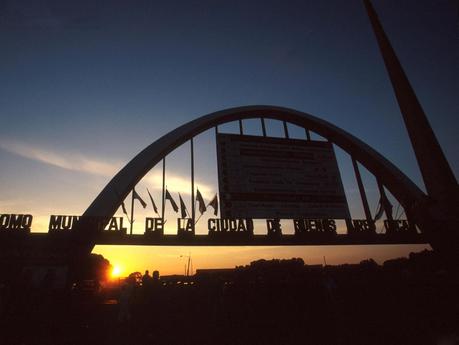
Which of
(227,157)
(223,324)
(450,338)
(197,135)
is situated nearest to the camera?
(450,338)

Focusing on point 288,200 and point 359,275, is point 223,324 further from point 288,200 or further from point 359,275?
point 288,200

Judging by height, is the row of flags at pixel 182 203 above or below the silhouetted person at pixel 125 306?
above

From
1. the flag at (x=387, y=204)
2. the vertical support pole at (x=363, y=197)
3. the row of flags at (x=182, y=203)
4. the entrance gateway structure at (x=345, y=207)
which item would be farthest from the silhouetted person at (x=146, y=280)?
the flag at (x=387, y=204)

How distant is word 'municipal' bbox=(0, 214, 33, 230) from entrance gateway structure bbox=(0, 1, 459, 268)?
76 centimetres

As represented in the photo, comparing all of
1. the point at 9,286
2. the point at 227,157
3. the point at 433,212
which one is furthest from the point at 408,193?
the point at 9,286

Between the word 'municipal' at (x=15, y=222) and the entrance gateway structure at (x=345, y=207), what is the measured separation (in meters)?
0.76

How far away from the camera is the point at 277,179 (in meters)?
16.2

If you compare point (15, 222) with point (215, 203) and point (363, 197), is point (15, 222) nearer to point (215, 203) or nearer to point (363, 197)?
point (215, 203)

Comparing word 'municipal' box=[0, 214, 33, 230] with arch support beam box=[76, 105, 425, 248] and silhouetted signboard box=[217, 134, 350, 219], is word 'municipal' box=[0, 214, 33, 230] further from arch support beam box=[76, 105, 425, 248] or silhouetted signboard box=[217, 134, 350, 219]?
silhouetted signboard box=[217, 134, 350, 219]

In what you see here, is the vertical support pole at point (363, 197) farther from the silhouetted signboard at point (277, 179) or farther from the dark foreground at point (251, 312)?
the dark foreground at point (251, 312)

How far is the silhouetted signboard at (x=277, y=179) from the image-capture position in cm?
1512

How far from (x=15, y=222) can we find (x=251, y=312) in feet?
36.8

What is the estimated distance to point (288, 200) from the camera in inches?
615

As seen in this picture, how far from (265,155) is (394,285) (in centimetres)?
970
